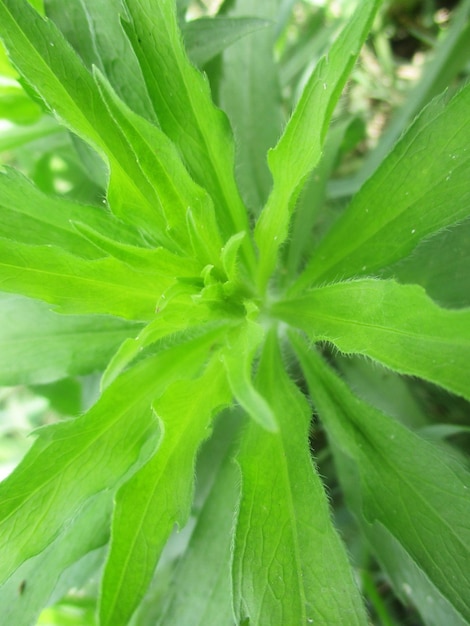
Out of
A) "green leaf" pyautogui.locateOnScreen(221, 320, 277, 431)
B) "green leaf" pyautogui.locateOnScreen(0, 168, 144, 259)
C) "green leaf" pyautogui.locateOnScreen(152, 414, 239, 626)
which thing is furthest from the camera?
"green leaf" pyautogui.locateOnScreen(152, 414, 239, 626)

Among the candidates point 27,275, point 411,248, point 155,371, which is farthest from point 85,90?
point 411,248

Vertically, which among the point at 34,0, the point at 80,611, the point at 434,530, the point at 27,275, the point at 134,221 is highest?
the point at 34,0

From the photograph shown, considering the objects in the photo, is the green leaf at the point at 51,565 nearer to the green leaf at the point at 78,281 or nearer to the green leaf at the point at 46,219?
the green leaf at the point at 78,281

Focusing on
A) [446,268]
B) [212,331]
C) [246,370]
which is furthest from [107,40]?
[446,268]

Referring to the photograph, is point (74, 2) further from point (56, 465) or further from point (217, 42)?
point (56, 465)

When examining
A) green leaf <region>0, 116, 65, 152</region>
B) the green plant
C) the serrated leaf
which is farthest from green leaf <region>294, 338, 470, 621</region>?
green leaf <region>0, 116, 65, 152</region>

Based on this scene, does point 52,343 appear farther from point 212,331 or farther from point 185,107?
point 185,107

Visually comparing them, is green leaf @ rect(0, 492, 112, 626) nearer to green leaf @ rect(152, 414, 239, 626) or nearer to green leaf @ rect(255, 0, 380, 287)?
green leaf @ rect(152, 414, 239, 626)
